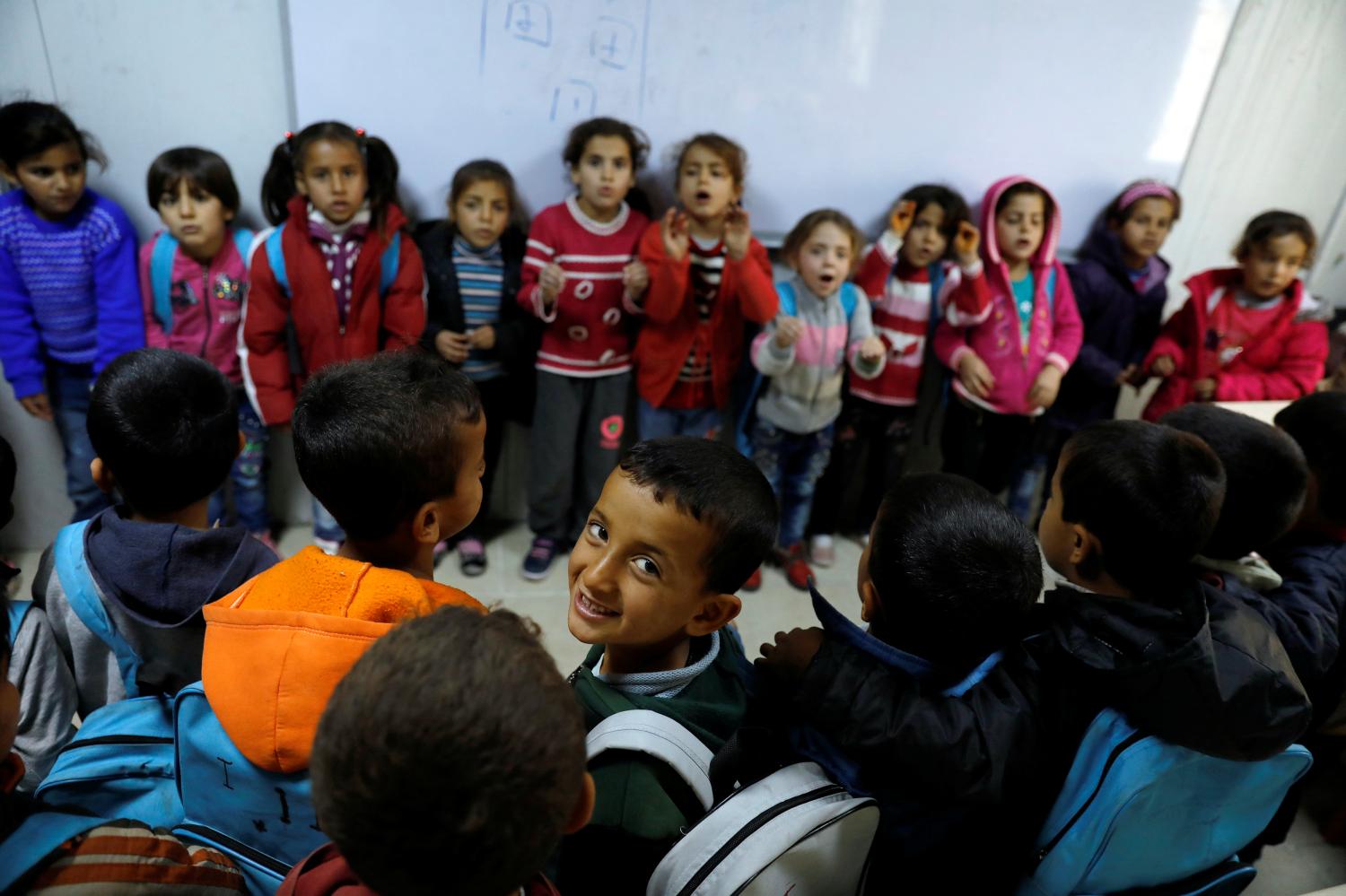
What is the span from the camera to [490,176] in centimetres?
231

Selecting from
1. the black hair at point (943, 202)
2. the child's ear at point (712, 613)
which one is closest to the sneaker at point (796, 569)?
the black hair at point (943, 202)

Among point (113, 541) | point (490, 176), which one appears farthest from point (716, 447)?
point (490, 176)

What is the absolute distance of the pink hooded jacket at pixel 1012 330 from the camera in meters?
2.65

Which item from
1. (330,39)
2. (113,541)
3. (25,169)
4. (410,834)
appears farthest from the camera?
(330,39)

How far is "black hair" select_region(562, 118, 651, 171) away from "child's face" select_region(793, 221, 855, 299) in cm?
60

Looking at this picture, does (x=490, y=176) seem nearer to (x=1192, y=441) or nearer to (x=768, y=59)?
(x=768, y=59)

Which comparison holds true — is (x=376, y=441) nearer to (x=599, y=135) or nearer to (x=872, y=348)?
(x=599, y=135)

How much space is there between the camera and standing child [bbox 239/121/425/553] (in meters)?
2.14

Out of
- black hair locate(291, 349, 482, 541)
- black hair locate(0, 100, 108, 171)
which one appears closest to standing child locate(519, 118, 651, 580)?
black hair locate(0, 100, 108, 171)

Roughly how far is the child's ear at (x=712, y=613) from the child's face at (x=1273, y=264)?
2497 millimetres

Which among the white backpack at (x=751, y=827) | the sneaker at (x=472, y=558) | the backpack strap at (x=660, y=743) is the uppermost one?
the backpack strap at (x=660, y=743)

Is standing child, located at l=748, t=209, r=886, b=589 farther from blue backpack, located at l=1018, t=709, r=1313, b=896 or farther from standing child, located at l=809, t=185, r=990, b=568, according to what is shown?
blue backpack, located at l=1018, t=709, r=1313, b=896

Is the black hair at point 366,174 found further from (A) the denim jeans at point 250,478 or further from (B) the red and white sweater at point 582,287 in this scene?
(A) the denim jeans at point 250,478

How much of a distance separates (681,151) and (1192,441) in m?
1.78
